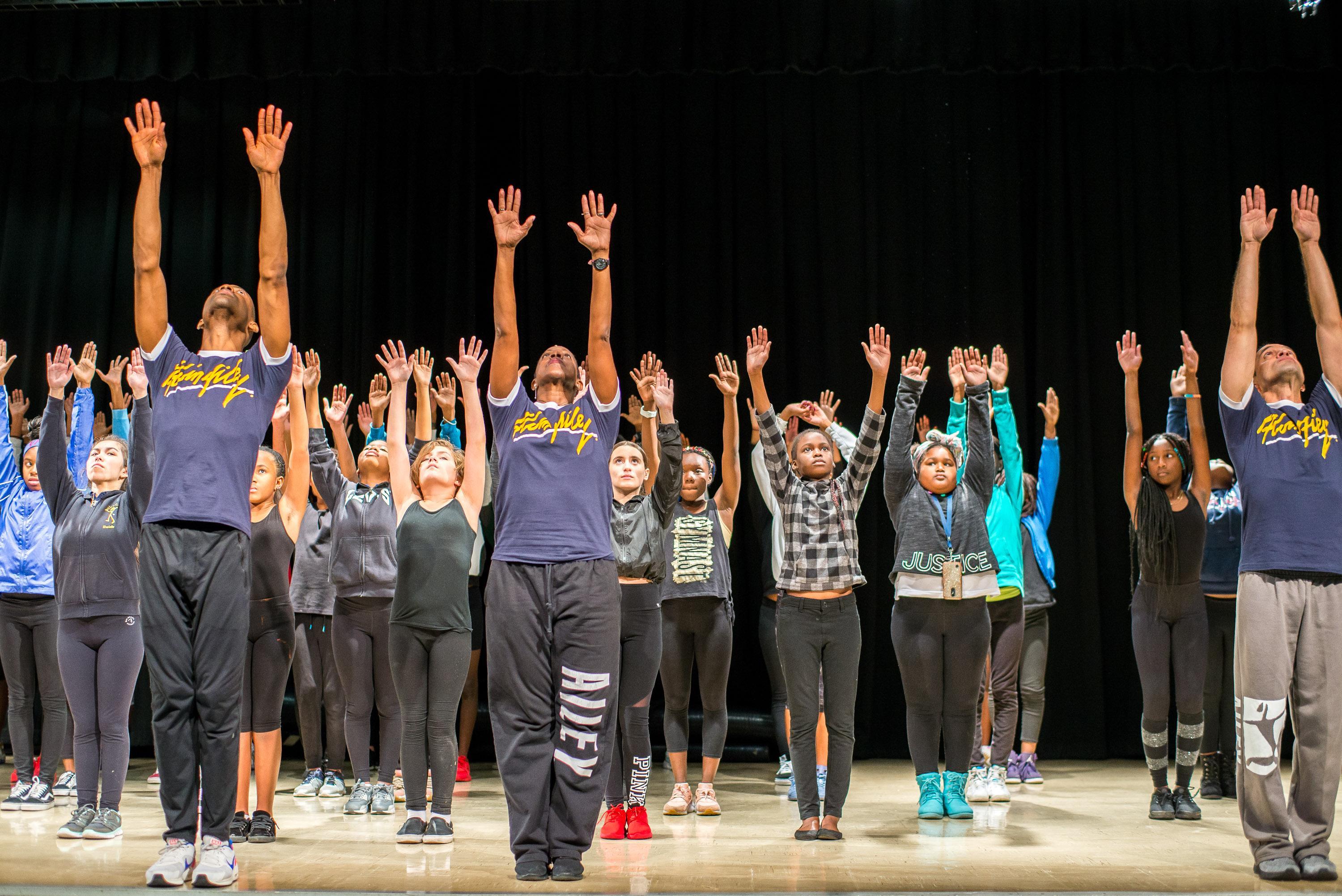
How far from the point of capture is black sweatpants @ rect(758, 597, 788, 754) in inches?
244

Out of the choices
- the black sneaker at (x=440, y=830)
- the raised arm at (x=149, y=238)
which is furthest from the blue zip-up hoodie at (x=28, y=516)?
the black sneaker at (x=440, y=830)

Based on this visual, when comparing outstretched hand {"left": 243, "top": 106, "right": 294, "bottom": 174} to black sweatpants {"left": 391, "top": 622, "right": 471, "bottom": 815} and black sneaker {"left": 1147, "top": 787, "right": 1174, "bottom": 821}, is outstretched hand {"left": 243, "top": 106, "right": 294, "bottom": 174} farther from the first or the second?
black sneaker {"left": 1147, "top": 787, "right": 1174, "bottom": 821}

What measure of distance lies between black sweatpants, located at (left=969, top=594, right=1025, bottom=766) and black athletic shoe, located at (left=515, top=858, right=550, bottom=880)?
3022mm

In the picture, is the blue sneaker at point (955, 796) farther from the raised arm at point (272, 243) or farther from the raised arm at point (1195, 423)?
the raised arm at point (272, 243)

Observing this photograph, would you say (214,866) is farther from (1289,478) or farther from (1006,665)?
(1006,665)

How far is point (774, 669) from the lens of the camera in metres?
6.25

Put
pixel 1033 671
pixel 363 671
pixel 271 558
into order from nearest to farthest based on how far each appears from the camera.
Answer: pixel 271 558
pixel 363 671
pixel 1033 671

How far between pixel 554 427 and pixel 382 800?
87.3 inches

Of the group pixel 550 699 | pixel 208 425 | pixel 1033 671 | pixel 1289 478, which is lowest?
pixel 1033 671

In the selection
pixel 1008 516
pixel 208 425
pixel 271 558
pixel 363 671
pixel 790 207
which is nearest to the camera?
pixel 208 425

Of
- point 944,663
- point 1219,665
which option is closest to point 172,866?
point 944,663

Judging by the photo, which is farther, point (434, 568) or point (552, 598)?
point (434, 568)

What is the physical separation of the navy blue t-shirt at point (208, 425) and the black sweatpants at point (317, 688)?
2.37 metres

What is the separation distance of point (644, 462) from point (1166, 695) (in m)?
2.52
